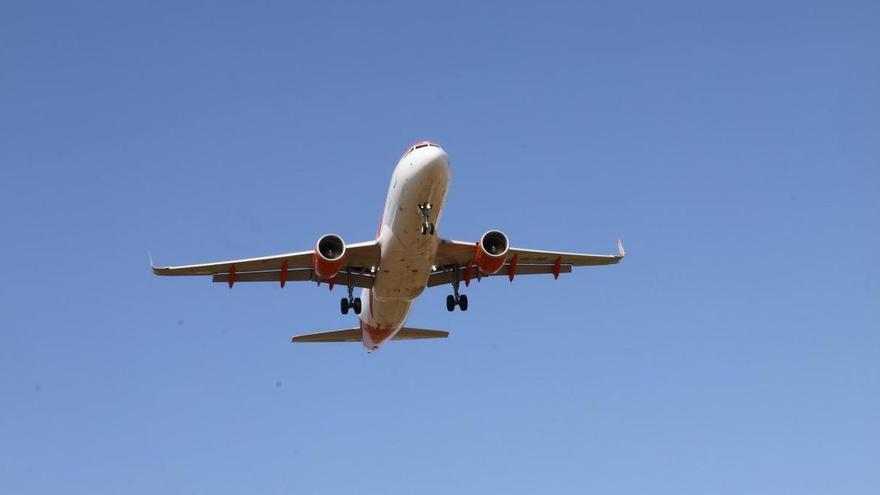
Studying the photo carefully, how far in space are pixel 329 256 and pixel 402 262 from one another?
2909mm

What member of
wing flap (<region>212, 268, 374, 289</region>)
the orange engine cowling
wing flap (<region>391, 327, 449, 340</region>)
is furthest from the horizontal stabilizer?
the orange engine cowling

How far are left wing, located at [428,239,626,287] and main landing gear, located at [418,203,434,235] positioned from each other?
445cm

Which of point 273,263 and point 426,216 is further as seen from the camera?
point 273,263

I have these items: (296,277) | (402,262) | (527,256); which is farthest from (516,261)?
(296,277)

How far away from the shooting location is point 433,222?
4372 cm

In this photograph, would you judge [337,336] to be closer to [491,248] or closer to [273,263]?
[273,263]

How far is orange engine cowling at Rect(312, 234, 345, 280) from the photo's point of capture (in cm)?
4578

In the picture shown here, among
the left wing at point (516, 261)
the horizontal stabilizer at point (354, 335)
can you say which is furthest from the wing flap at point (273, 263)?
the horizontal stabilizer at point (354, 335)

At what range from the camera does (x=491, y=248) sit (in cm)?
4678

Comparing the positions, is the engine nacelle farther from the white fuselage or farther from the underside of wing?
the underside of wing

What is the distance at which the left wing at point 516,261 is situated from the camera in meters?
48.4

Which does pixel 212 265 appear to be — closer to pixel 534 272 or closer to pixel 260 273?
pixel 260 273

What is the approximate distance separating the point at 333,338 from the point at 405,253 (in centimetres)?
1177

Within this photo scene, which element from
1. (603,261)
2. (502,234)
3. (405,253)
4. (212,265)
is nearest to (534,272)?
(603,261)
